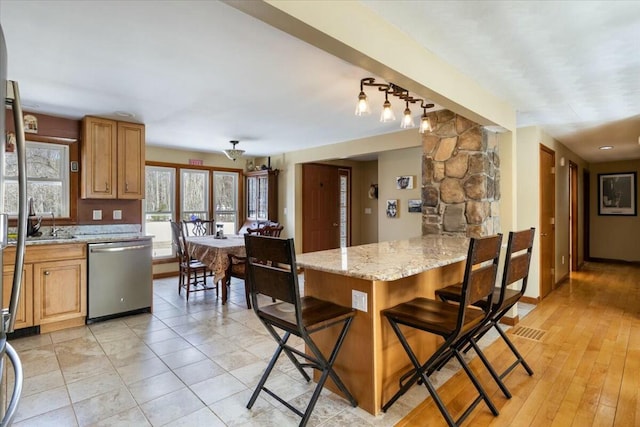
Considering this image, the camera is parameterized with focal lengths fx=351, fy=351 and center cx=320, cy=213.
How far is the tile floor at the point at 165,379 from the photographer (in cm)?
200

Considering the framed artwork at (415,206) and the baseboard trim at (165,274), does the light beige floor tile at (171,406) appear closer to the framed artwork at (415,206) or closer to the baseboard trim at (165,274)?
the baseboard trim at (165,274)

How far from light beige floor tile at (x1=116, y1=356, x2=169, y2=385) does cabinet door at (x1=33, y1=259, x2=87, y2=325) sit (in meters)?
1.33

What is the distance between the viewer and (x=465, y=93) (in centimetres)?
271

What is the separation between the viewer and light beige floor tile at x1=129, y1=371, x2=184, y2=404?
2237 millimetres

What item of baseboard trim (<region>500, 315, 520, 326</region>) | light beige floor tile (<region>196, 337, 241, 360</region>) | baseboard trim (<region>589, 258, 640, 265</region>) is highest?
baseboard trim (<region>589, 258, 640, 265</region>)

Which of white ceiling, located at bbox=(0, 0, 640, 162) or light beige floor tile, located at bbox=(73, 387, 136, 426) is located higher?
white ceiling, located at bbox=(0, 0, 640, 162)

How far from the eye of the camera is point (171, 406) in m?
2.12

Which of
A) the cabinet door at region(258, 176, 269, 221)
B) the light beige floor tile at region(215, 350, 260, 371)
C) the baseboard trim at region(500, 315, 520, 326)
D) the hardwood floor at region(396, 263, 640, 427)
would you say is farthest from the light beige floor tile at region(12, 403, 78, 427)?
the cabinet door at region(258, 176, 269, 221)

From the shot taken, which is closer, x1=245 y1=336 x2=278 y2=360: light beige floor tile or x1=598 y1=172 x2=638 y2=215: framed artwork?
x1=245 y1=336 x2=278 y2=360: light beige floor tile

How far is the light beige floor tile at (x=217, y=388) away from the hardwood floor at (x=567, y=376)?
109 centimetres


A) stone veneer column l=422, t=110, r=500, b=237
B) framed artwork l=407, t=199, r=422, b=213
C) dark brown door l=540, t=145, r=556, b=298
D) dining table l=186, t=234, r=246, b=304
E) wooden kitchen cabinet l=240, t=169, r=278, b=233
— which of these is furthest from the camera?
wooden kitchen cabinet l=240, t=169, r=278, b=233

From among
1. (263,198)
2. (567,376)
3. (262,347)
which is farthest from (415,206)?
(262,347)

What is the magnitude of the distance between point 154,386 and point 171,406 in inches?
12.6

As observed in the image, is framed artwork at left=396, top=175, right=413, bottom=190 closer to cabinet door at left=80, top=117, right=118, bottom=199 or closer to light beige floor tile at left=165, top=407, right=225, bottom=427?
cabinet door at left=80, top=117, right=118, bottom=199
